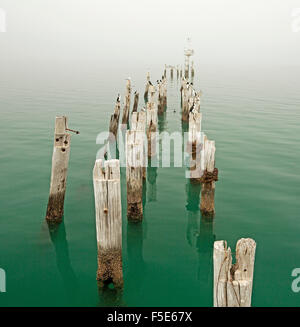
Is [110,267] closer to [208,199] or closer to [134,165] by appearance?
[134,165]

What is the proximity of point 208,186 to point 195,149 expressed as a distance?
138 inches

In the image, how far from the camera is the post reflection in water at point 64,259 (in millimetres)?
7320

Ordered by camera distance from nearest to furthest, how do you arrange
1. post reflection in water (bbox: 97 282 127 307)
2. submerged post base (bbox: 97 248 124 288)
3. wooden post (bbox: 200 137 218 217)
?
submerged post base (bbox: 97 248 124 288) < post reflection in water (bbox: 97 282 127 307) < wooden post (bbox: 200 137 218 217)

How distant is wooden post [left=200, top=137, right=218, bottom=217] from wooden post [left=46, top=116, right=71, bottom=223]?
3.10 m

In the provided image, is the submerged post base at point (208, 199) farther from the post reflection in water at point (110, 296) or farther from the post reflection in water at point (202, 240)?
the post reflection in water at point (110, 296)

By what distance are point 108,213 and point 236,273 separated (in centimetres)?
238

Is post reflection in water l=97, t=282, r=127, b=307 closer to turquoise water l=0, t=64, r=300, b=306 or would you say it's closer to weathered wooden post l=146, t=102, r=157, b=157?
turquoise water l=0, t=64, r=300, b=306

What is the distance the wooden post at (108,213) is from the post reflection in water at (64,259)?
34.4 inches

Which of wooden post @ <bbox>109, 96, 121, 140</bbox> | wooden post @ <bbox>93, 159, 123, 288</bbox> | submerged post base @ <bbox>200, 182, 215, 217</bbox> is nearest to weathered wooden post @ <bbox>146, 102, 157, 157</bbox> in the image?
wooden post @ <bbox>109, 96, 121, 140</bbox>

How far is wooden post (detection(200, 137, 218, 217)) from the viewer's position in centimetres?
869

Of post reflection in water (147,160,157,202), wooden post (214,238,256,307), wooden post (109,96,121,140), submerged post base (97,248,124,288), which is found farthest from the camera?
wooden post (109,96,121,140)

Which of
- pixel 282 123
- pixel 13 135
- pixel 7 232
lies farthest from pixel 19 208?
pixel 282 123

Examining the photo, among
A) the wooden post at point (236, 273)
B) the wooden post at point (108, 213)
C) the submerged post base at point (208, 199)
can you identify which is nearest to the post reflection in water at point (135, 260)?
the wooden post at point (108, 213)
